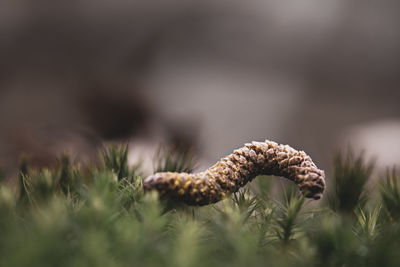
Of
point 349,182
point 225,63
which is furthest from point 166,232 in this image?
point 225,63

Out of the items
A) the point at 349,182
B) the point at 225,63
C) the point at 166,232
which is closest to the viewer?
the point at 166,232

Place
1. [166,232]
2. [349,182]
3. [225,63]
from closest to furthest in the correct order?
[166,232] < [349,182] < [225,63]

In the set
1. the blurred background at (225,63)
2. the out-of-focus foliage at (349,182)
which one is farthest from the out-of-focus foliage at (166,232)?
the blurred background at (225,63)

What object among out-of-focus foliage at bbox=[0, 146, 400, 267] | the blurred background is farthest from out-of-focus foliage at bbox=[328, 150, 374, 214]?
the blurred background

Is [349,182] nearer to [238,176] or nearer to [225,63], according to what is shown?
[238,176]

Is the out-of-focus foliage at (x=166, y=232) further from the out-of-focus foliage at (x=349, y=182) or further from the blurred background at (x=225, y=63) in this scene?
the blurred background at (x=225, y=63)

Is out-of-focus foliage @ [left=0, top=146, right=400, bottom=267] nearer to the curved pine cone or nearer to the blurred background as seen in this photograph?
the curved pine cone
